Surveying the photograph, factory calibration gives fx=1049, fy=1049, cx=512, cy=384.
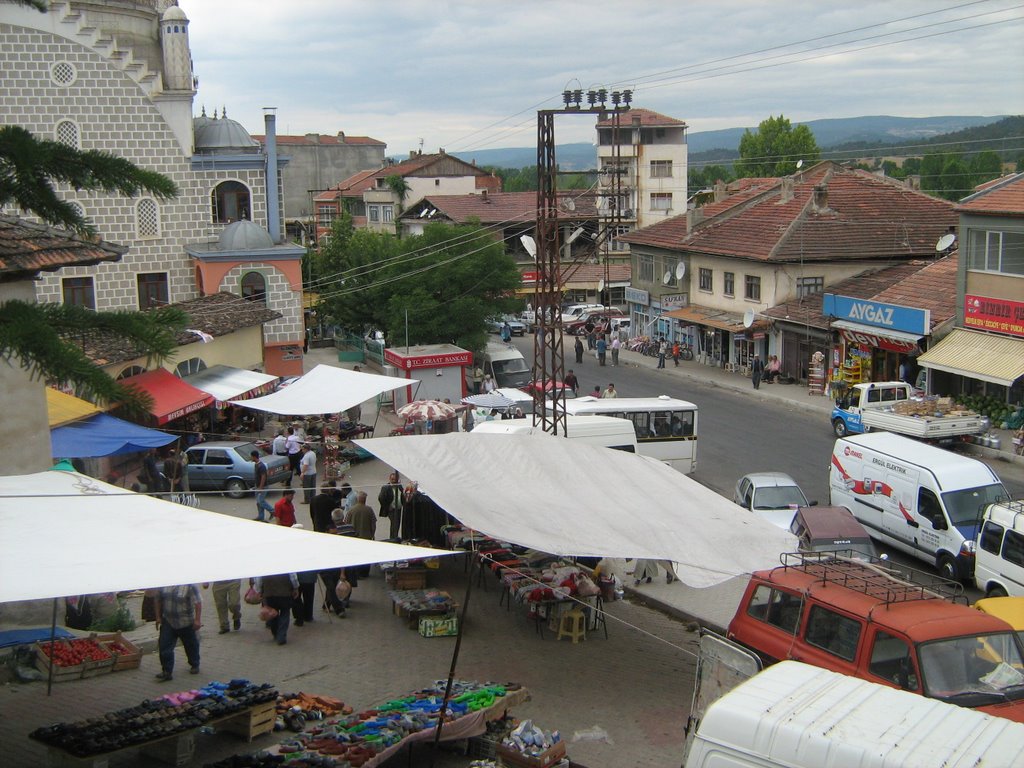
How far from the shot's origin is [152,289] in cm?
3772

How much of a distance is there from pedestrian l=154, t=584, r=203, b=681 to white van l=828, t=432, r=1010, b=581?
455 inches

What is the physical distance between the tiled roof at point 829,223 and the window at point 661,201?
32.0m

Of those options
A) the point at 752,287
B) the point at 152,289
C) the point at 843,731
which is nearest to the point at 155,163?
the point at 152,289

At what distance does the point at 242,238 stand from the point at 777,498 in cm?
2424

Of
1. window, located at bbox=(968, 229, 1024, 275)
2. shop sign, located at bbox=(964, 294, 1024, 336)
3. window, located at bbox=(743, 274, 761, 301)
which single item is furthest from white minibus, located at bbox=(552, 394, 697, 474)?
window, located at bbox=(743, 274, 761, 301)

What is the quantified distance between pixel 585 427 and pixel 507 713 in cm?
1246

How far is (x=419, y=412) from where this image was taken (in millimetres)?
24625

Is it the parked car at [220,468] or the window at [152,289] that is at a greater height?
the window at [152,289]

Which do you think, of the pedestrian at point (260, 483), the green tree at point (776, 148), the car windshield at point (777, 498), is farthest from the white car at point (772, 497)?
the green tree at point (776, 148)

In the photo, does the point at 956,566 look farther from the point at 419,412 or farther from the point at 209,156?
the point at 209,156

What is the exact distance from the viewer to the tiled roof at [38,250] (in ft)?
38.4

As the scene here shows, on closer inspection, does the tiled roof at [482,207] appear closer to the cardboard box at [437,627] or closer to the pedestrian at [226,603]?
the pedestrian at [226,603]

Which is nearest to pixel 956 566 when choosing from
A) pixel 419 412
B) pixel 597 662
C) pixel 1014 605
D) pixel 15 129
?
pixel 1014 605

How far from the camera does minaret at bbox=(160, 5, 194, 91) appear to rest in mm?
39125
